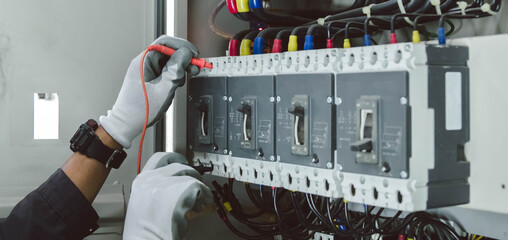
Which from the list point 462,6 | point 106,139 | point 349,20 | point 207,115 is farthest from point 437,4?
point 106,139

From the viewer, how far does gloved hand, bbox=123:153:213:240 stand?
1459 mm

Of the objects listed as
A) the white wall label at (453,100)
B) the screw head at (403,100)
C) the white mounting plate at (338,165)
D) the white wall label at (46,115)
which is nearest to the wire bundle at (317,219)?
the white mounting plate at (338,165)

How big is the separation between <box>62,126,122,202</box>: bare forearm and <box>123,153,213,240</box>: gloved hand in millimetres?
169

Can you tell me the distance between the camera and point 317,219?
173 cm

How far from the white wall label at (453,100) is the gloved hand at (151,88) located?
73 cm

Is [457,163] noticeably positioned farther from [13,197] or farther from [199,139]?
[13,197]

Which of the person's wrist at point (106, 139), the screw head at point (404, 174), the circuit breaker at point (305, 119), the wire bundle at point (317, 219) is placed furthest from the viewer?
the person's wrist at point (106, 139)

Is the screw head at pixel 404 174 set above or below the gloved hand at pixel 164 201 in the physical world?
above

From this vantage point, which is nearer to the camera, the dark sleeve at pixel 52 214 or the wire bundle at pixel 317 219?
the wire bundle at pixel 317 219

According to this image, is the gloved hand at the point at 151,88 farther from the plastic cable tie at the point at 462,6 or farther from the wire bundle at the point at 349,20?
the plastic cable tie at the point at 462,6

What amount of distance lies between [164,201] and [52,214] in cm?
40

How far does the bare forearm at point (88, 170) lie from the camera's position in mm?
1693

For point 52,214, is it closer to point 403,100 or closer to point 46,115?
point 46,115

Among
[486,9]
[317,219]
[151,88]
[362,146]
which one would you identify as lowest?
[317,219]
